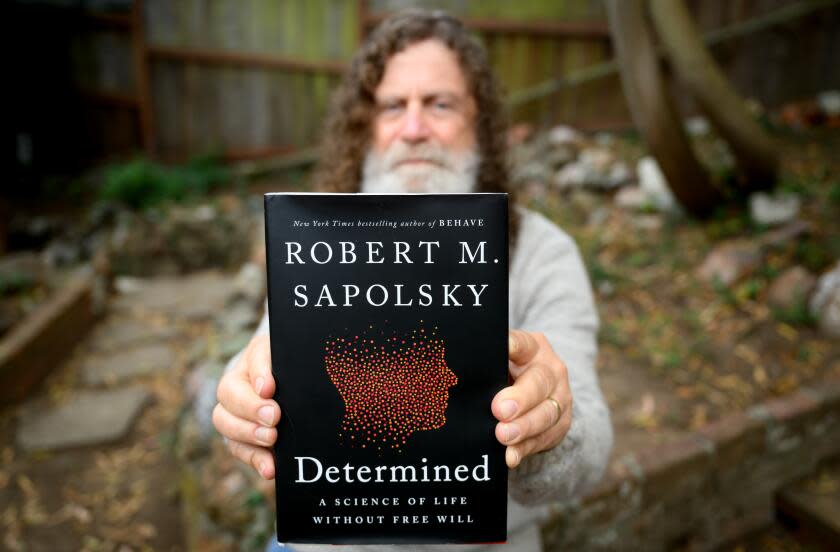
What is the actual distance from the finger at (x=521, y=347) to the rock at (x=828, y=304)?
→ 2579 millimetres

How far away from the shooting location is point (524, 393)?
93 centimetres

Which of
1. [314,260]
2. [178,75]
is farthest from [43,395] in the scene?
[178,75]

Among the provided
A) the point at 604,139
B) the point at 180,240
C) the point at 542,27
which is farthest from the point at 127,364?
the point at 542,27

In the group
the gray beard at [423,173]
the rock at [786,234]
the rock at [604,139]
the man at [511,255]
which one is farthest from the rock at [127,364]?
the rock at [604,139]

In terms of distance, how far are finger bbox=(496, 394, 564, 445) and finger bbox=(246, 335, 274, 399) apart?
1.08 ft

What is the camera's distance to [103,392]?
339cm

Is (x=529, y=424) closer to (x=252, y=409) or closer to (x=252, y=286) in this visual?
(x=252, y=409)

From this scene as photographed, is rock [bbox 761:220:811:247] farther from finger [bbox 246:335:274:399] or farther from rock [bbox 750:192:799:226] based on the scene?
finger [bbox 246:335:274:399]

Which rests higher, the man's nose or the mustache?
the man's nose

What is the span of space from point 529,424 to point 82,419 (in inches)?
114

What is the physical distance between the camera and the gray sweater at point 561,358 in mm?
1099

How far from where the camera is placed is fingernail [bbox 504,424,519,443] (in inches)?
36.0

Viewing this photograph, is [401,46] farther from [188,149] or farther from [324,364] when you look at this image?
[188,149]

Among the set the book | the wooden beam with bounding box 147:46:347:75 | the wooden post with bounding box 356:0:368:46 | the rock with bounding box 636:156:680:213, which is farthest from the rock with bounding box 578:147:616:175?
the book
